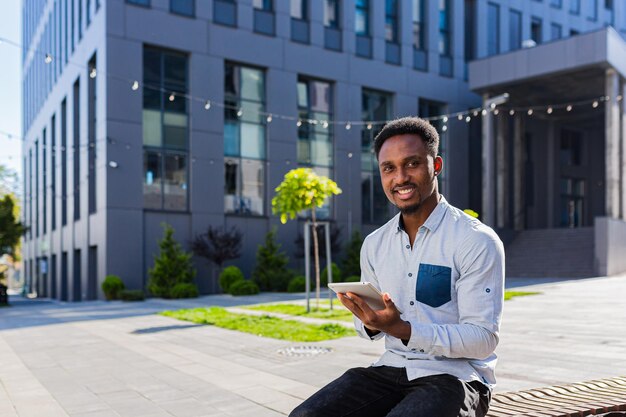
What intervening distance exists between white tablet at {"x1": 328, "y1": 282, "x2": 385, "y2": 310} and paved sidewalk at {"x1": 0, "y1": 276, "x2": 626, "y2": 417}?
2.99 metres

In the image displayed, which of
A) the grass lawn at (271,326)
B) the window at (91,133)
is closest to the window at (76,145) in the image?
the window at (91,133)

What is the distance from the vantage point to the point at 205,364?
25.7 feet

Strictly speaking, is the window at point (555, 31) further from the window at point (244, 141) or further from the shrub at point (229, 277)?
the shrub at point (229, 277)

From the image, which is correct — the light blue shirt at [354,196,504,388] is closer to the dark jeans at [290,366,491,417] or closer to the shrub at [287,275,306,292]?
the dark jeans at [290,366,491,417]

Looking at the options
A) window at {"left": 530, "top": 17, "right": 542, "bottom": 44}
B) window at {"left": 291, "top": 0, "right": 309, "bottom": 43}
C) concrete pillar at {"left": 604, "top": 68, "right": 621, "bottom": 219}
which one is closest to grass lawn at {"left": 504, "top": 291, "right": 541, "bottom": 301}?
concrete pillar at {"left": 604, "top": 68, "right": 621, "bottom": 219}

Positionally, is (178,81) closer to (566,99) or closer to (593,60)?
(593,60)

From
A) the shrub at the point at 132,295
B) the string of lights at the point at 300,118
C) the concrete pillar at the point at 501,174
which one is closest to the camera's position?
the shrub at the point at 132,295

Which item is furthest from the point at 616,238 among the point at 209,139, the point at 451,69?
the point at 209,139

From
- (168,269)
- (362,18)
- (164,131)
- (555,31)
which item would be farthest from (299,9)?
(555,31)

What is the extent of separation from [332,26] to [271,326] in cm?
2093

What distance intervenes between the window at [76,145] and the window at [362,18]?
44.0 ft

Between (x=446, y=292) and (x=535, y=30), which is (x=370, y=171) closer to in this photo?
(x=535, y=30)

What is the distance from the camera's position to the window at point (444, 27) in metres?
33.4

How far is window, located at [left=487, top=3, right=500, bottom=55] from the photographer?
35.4 m
